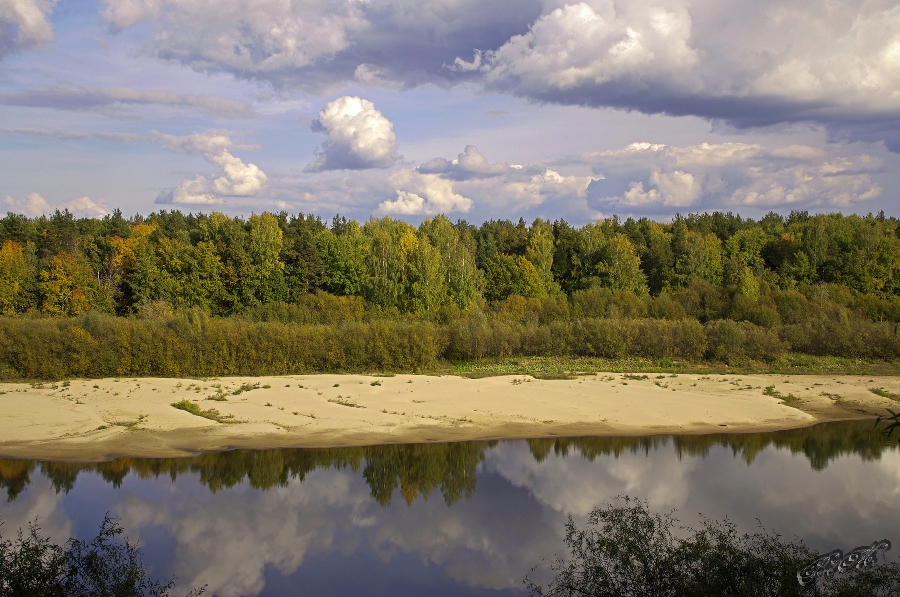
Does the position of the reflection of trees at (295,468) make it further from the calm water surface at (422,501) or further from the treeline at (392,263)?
the treeline at (392,263)

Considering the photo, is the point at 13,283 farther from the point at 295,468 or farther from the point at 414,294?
the point at 295,468

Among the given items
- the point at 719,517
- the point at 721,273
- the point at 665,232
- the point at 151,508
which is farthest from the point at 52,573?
the point at 665,232

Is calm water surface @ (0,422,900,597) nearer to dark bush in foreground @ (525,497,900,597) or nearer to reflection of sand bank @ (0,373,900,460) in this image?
reflection of sand bank @ (0,373,900,460)

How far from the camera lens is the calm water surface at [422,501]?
13.7 m

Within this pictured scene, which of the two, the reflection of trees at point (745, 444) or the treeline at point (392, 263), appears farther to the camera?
the treeline at point (392, 263)

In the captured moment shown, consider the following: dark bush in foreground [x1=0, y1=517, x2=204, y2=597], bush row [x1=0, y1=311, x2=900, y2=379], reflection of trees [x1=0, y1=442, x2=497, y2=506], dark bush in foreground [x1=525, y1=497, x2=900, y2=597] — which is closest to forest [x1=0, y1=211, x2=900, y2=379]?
bush row [x1=0, y1=311, x2=900, y2=379]

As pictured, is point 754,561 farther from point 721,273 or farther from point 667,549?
point 721,273

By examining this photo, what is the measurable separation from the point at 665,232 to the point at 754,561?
58330mm

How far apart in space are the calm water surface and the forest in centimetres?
1360

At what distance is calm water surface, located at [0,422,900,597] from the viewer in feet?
44.9

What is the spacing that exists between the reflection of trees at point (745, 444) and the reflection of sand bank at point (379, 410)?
577 millimetres

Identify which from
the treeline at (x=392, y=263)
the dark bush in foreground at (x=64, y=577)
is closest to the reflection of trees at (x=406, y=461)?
the dark bush in foreground at (x=64, y=577)

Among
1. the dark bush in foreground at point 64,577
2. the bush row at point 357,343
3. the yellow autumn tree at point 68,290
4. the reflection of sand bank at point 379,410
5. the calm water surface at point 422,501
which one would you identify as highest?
the yellow autumn tree at point 68,290

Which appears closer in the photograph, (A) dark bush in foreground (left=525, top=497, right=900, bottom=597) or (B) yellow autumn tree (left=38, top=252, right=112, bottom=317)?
(A) dark bush in foreground (left=525, top=497, right=900, bottom=597)
